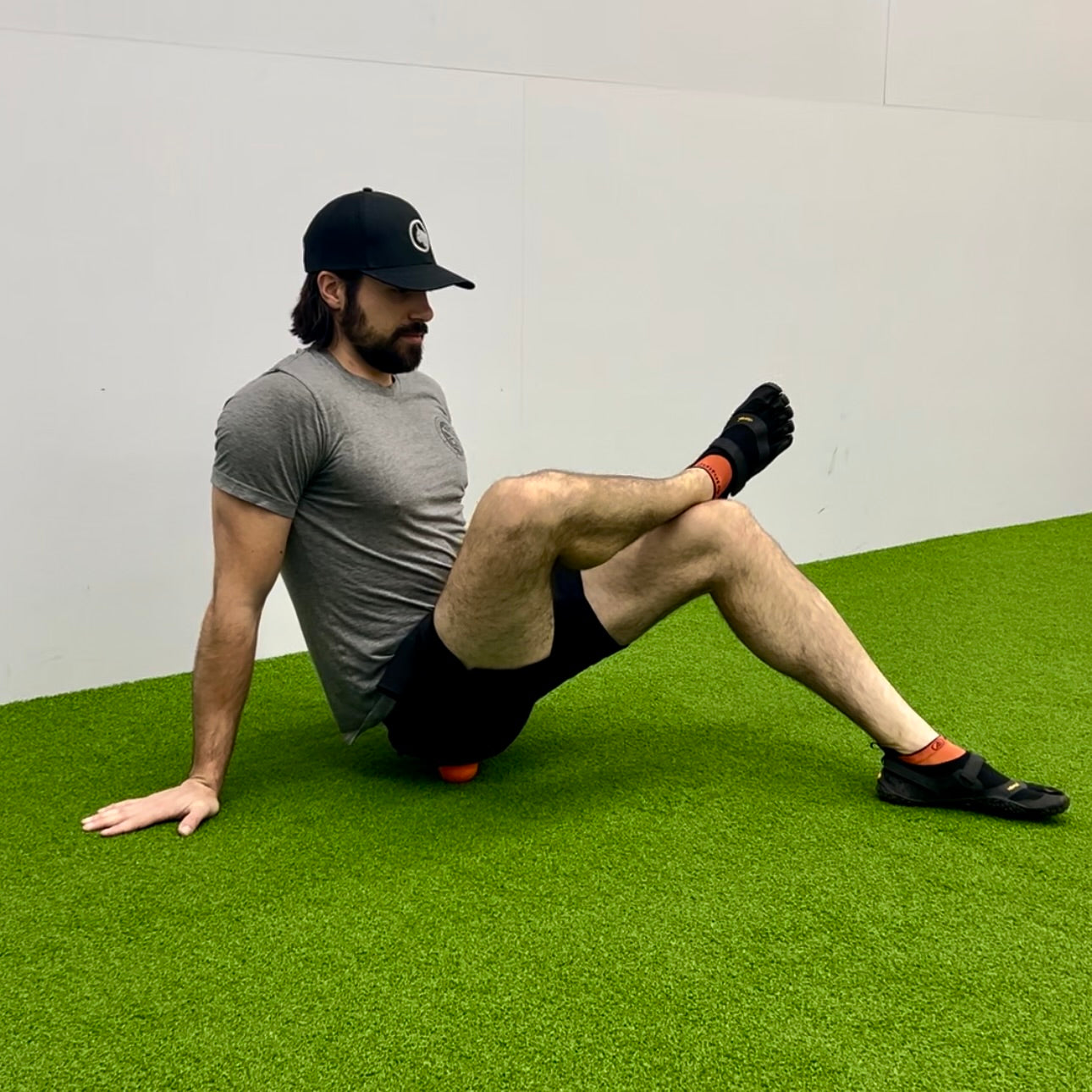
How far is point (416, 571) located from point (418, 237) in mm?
534

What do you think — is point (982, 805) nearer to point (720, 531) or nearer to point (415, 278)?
point (720, 531)

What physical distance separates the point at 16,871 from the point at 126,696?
0.81m

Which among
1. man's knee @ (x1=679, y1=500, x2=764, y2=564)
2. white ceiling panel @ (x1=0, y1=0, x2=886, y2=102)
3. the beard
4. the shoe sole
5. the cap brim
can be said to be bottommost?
the shoe sole

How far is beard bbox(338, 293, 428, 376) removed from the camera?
188cm

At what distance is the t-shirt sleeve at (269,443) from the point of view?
1711mm

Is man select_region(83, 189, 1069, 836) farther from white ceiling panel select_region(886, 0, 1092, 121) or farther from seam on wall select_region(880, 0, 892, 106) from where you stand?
white ceiling panel select_region(886, 0, 1092, 121)

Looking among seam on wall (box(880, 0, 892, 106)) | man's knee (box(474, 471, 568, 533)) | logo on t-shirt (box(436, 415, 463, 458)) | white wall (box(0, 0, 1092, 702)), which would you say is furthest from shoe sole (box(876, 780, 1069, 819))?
seam on wall (box(880, 0, 892, 106))

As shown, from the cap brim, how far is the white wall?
0.81 metres

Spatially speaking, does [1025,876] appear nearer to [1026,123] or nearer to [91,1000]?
[91,1000]

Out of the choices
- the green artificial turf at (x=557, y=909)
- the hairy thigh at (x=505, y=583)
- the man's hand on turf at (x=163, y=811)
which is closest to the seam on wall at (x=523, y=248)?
the green artificial turf at (x=557, y=909)

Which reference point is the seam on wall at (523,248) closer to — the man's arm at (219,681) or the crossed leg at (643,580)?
the crossed leg at (643,580)

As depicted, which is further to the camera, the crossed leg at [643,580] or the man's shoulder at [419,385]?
the man's shoulder at [419,385]

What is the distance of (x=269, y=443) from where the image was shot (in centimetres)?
172

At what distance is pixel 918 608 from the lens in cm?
319
